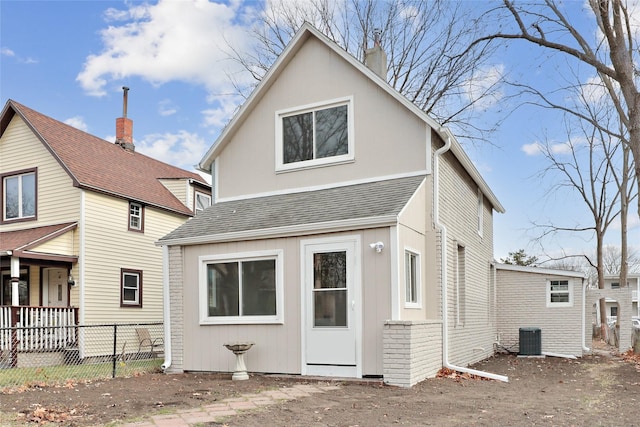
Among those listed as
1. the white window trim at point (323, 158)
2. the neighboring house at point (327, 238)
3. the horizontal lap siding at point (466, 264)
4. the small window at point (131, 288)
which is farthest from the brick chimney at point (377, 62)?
the small window at point (131, 288)

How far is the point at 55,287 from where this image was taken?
17.6 m

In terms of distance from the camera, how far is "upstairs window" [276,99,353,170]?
11836mm

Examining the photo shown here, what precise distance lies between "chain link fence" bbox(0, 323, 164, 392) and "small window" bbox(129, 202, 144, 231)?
3.31 meters

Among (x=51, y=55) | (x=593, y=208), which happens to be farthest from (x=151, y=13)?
(x=593, y=208)

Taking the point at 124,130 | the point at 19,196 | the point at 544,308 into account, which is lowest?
the point at 544,308

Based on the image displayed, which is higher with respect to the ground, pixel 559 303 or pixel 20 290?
pixel 20 290

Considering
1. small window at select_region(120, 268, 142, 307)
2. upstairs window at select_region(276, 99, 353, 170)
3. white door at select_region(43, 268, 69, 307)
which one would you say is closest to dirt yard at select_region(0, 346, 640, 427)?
upstairs window at select_region(276, 99, 353, 170)

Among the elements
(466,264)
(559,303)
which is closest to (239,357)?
(466,264)

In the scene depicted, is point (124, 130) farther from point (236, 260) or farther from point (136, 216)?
point (236, 260)

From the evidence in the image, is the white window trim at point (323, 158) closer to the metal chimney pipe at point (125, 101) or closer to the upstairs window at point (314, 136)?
the upstairs window at point (314, 136)

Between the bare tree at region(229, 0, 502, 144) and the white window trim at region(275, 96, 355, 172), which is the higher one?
the bare tree at region(229, 0, 502, 144)

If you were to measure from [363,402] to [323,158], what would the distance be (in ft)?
18.8

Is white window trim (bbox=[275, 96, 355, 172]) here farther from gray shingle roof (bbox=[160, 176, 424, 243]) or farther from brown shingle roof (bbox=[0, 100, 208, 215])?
brown shingle roof (bbox=[0, 100, 208, 215])

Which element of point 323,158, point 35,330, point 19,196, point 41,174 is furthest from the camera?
point 19,196
